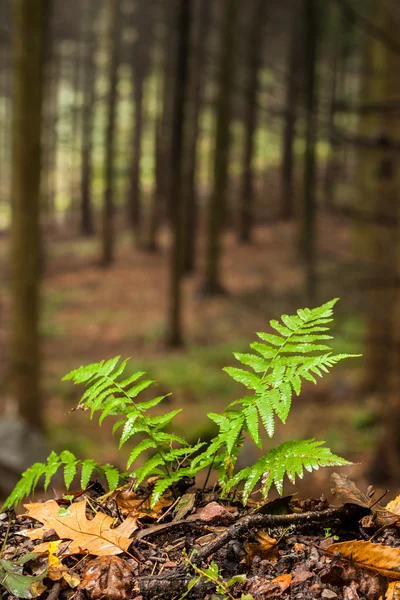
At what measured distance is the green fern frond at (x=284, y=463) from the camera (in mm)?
1784

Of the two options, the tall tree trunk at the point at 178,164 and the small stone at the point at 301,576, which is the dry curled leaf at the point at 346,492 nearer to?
the small stone at the point at 301,576

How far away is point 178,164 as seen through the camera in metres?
14.1

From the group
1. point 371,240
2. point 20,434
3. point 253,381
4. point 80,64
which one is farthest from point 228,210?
point 253,381

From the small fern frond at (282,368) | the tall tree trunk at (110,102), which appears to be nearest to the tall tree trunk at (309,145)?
the tall tree trunk at (110,102)

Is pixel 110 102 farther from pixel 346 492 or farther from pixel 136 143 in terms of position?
pixel 346 492

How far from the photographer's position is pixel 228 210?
93.8 feet

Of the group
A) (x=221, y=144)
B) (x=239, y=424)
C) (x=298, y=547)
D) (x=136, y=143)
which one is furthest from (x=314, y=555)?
(x=136, y=143)

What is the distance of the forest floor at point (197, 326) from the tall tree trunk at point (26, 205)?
1.10 metres

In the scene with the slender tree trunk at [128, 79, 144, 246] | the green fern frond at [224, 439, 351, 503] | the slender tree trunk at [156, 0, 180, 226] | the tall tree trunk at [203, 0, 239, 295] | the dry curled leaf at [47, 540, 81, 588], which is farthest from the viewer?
the slender tree trunk at [128, 79, 144, 246]

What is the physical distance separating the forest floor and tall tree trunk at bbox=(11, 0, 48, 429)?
110 cm

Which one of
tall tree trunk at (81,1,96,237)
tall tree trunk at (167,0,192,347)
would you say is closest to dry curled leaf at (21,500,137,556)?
tall tree trunk at (167,0,192,347)

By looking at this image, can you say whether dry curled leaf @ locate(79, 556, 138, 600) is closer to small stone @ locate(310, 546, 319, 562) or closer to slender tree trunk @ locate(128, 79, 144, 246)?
small stone @ locate(310, 546, 319, 562)

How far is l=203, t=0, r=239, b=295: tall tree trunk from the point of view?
55.7 ft

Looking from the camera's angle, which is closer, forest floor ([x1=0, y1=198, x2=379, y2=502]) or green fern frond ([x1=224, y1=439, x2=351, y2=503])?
green fern frond ([x1=224, y1=439, x2=351, y2=503])
